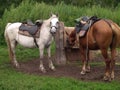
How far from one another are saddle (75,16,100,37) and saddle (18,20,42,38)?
121 cm

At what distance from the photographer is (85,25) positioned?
10.4 metres

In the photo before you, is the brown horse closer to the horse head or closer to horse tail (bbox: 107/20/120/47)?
horse tail (bbox: 107/20/120/47)

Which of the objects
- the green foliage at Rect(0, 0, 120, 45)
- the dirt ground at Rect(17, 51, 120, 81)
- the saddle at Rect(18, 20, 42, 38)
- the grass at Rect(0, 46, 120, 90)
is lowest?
the dirt ground at Rect(17, 51, 120, 81)

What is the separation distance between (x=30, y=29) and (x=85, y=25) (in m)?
1.77

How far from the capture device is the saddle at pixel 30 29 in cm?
1088

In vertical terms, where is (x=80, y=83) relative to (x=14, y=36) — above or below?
below

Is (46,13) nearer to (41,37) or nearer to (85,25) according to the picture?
(41,37)

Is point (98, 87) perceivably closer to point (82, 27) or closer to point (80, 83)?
point (80, 83)

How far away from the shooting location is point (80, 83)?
916 cm

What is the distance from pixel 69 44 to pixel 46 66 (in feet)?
3.42

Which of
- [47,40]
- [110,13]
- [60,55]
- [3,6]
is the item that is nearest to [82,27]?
[47,40]

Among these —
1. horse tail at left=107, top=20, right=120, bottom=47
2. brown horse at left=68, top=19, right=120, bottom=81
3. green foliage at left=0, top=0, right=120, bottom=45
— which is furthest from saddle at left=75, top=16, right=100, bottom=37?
green foliage at left=0, top=0, right=120, bottom=45

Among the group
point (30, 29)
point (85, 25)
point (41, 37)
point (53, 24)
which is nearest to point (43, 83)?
point (53, 24)

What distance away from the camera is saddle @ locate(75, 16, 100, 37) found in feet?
33.2
